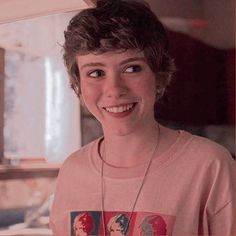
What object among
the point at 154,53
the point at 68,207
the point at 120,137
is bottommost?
the point at 68,207

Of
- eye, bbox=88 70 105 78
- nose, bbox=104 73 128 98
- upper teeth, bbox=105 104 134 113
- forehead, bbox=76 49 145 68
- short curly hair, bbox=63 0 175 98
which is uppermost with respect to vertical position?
short curly hair, bbox=63 0 175 98

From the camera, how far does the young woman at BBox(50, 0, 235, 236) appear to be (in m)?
0.97

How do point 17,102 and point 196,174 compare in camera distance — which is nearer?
point 196,174

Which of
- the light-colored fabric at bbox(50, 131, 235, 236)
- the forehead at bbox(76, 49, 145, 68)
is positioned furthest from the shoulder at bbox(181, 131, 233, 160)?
the forehead at bbox(76, 49, 145, 68)

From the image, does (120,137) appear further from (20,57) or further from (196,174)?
(20,57)

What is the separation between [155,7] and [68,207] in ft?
1.81

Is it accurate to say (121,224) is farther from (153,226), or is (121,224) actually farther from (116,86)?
(116,86)

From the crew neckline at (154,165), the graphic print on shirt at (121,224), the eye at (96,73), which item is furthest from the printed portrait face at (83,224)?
the eye at (96,73)

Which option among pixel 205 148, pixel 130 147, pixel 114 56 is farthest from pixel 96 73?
pixel 205 148

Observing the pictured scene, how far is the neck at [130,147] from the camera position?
1.04 m

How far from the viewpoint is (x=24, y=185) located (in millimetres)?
1129

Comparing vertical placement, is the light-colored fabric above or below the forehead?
below

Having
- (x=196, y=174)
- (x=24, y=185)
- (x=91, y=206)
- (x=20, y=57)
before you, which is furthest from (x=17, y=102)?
(x=196, y=174)

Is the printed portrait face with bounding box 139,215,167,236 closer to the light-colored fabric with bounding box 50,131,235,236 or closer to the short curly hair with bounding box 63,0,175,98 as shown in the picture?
the light-colored fabric with bounding box 50,131,235,236
